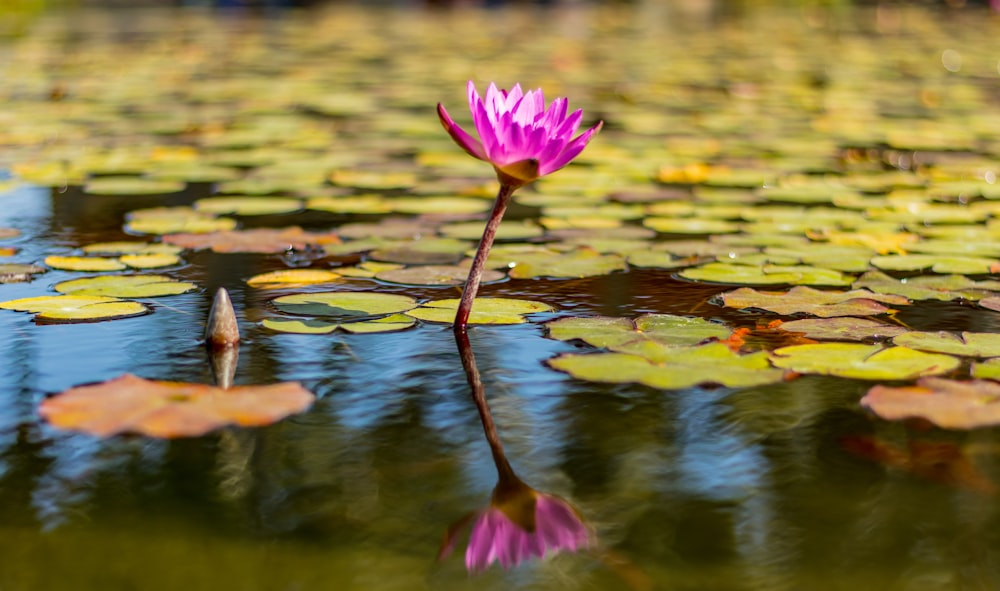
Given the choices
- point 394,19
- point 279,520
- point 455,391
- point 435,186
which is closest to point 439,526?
point 279,520

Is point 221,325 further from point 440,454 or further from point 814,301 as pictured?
point 814,301

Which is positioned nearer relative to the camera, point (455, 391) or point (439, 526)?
point (439, 526)

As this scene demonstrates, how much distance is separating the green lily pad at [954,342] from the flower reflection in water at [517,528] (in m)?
0.76

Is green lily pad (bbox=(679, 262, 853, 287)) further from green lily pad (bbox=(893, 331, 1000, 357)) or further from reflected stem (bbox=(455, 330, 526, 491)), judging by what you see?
reflected stem (bbox=(455, 330, 526, 491))

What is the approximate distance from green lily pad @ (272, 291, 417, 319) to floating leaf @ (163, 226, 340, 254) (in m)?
0.45

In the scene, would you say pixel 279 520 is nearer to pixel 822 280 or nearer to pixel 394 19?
pixel 822 280

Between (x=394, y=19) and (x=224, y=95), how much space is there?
23.7 feet

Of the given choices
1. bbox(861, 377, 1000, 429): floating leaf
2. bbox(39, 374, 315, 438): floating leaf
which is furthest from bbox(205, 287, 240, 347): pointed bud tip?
bbox(861, 377, 1000, 429): floating leaf

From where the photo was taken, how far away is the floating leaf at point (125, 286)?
6.69 ft

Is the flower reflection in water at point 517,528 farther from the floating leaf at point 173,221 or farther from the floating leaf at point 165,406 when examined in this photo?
the floating leaf at point 173,221

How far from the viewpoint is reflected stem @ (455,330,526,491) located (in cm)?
128

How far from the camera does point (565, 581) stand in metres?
1.04

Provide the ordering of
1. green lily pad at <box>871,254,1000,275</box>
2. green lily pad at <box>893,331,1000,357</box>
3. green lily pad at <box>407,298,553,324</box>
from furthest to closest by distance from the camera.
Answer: green lily pad at <box>871,254,1000,275</box>, green lily pad at <box>407,298,553,324</box>, green lily pad at <box>893,331,1000,357</box>

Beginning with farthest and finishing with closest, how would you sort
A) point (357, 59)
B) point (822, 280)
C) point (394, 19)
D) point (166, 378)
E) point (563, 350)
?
point (394, 19)
point (357, 59)
point (822, 280)
point (563, 350)
point (166, 378)
